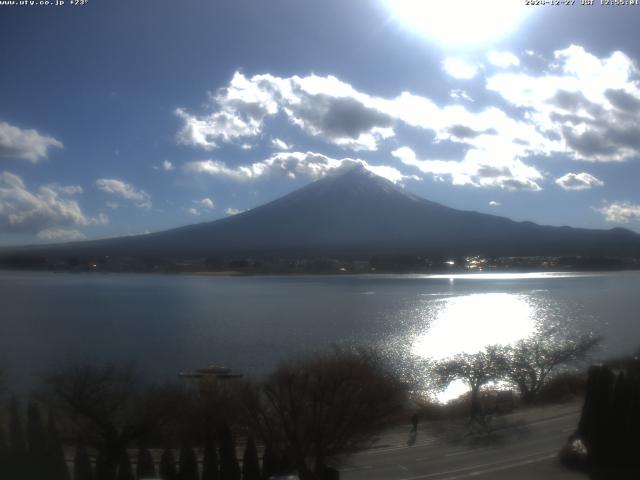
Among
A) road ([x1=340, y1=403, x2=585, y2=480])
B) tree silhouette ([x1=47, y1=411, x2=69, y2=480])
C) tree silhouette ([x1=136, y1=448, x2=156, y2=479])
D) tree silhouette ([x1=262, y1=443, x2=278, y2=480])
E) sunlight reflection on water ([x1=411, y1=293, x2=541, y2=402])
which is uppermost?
tree silhouette ([x1=47, y1=411, x2=69, y2=480])

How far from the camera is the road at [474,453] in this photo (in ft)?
13.8

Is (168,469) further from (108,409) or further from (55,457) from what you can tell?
(108,409)

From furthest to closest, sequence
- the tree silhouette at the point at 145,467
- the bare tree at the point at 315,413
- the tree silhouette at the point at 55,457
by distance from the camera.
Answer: the bare tree at the point at 315,413 → the tree silhouette at the point at 145,467 → the tree silhouette at the point at 55,457

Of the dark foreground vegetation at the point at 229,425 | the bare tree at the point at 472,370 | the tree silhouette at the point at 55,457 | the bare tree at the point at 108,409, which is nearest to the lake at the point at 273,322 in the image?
the bare tree at the point at 472,370

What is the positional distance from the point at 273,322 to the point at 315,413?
31.0ft

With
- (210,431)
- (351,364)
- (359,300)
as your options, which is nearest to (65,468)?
(210,431)

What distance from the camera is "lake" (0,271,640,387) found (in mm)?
9398

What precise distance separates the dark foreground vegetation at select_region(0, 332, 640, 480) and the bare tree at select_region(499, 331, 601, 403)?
5.45 ft

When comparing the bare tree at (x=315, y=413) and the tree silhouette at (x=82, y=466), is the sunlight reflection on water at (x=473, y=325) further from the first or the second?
the tree silhouette at (x=82, y=466)

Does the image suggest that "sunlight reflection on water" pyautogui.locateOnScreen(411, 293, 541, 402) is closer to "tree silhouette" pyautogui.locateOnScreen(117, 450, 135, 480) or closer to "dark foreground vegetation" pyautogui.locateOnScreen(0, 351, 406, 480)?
"dark foreground vegetation" pyautogui.locateOnScreen(0, 351, 406, 480)

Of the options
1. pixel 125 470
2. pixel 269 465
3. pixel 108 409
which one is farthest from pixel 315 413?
pixel 108 409

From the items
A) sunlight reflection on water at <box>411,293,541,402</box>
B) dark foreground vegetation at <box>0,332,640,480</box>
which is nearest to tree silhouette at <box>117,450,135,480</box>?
dark foreground vegetation at <box>0,332,640,480</box>

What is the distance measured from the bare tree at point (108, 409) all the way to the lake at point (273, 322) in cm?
203

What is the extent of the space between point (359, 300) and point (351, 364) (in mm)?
14902
